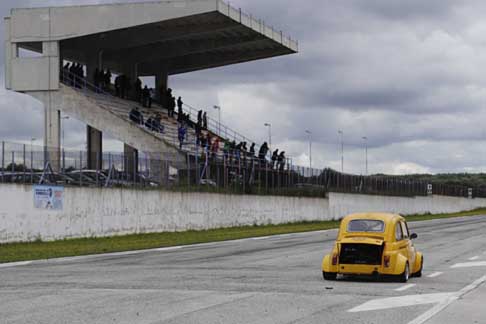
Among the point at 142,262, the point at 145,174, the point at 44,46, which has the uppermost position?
the point at 44,46

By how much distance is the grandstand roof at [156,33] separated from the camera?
57844mm

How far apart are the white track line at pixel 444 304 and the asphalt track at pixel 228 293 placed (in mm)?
18

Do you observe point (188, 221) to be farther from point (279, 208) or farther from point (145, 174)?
point (279, 208)

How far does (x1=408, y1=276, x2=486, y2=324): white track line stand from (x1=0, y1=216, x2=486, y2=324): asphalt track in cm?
2

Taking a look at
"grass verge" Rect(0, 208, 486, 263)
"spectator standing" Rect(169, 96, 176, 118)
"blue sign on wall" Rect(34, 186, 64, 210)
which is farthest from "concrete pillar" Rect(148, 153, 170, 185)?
"spectator standing" Rect(169, 96, 176, 118)

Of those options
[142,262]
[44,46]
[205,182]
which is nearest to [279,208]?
[205,182]

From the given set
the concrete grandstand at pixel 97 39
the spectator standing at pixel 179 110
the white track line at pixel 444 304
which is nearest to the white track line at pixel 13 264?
the white track line at pixel 444 304

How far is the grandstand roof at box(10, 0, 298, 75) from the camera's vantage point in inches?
2277

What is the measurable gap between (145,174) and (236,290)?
29.7 m

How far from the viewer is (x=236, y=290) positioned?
17031 mm

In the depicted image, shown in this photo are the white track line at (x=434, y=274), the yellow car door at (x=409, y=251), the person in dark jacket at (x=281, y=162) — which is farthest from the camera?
the person in dark jacket at (x=281, y=162)

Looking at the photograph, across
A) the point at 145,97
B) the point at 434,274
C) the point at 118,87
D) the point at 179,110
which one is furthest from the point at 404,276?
the point at 179,110

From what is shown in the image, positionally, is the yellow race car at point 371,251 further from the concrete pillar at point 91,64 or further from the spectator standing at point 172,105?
the spectator standing at point 172,105

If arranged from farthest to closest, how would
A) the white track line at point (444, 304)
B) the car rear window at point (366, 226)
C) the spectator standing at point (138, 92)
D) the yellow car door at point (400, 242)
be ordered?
the spectator standing at point (138, 92)
the car rear window at point (366, 226)
the yellow car door at point (400, 242)
the white track line at point (444, 304)
